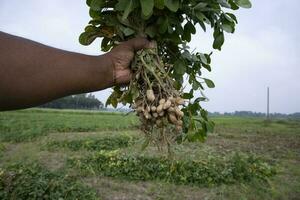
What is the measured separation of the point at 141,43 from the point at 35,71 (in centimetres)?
72

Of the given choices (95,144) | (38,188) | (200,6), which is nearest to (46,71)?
(200,6)

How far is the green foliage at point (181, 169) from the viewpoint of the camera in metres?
7.20

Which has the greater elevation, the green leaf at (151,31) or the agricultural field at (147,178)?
the green leaf at (151,31)

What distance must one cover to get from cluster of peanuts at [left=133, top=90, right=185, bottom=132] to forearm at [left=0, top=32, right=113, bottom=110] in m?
0.33

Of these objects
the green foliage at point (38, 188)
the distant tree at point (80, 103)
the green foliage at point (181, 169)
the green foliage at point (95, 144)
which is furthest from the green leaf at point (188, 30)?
the distant tree at point (80, 103)

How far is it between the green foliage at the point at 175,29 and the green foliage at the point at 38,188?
349 centimetres

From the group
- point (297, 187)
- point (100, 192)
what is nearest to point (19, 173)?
point (100, 192)

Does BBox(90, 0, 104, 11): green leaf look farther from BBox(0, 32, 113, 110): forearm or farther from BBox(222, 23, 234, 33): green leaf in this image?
BBox(222, 23, 234, 33): green leaf

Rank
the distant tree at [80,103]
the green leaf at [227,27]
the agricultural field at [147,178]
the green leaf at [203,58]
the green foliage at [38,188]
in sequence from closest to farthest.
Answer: the green leaf at [227,27] → the green leaf at [203,58] → the green foliage at [38,188] → the agricultural field at [147,178] → the distant tree at [80,103]

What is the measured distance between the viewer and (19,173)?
6078 millimetres

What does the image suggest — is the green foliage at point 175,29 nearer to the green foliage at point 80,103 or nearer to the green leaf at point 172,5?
the green leaf at point 172,5

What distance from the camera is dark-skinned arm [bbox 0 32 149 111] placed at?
1.58m

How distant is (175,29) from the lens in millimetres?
2227

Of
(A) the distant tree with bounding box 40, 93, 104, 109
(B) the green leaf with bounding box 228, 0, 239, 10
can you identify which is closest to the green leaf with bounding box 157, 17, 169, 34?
(B) the green leaf with bounding box 228, 0, 239, 10
